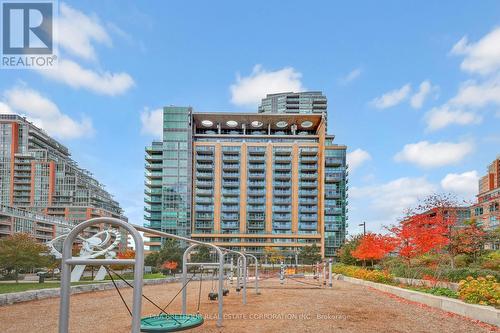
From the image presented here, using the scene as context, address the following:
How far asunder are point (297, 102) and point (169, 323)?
157 meters

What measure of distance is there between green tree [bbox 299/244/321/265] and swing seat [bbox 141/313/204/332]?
7419cm

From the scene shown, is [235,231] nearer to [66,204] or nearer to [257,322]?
[66,204]

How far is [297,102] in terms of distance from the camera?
525 feet

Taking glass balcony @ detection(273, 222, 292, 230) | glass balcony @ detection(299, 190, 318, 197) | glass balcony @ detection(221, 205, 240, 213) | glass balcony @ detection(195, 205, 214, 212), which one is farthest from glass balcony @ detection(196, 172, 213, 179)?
glass balcony @ detection(299, 190, 318, 197)

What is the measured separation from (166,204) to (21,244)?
57.3 metres

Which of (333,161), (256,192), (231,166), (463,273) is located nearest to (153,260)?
(256,192)

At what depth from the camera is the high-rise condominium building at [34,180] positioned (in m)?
118

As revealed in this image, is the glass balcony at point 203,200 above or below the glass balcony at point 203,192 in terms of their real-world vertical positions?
below

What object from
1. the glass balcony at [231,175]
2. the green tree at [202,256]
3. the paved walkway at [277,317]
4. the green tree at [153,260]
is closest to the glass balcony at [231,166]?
the glass balcony at [231,175]

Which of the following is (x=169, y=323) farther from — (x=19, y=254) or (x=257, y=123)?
(x=257, y=123)

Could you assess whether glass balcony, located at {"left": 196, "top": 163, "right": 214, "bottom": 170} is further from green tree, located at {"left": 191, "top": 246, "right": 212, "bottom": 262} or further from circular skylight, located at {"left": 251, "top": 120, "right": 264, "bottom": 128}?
green tree, located at {"left": 191, "top": 246, "right": 212, "bottom": 262}

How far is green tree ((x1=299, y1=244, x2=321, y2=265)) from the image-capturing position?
261 ft

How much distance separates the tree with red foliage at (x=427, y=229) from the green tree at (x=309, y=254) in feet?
178

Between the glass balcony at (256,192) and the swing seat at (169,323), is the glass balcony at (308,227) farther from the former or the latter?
the swing seat at (169,323)
